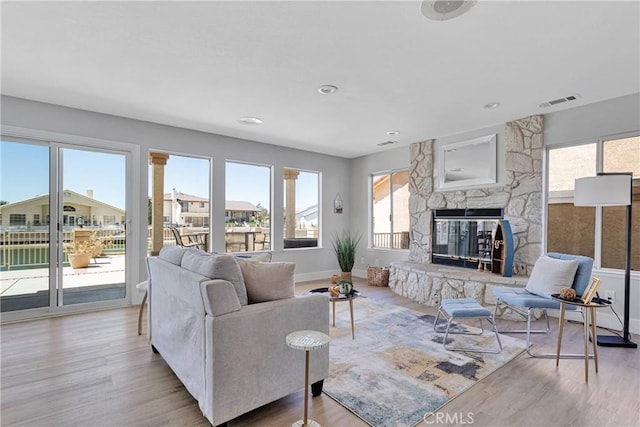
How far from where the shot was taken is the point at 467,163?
4922mm

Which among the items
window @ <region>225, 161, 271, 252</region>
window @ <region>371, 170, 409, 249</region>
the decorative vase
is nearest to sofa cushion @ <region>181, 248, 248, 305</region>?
the decorative vase

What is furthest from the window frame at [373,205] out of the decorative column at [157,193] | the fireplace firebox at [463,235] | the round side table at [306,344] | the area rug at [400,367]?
the round side table at [306,344]

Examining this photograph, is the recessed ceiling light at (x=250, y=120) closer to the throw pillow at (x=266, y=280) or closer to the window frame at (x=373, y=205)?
the throw pillow at (x=266, y=280)

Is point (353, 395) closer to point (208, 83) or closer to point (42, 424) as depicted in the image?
point (42, 424)

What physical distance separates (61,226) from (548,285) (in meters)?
5.69

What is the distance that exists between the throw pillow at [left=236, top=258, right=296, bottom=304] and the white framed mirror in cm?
384

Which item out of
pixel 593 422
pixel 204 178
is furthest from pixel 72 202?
pixel 593 422

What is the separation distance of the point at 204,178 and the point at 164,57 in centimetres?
266

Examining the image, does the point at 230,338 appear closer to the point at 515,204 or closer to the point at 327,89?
the point at 327,89

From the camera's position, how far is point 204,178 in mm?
5168

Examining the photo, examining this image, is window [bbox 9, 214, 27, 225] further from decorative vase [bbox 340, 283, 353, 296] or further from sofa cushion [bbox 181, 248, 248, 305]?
decorative vase [bbox 340, 283, 353, 296]

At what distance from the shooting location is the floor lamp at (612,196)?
117 inches

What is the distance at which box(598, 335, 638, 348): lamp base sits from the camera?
9.86 feet

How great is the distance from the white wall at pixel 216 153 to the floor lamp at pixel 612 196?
14.2 feet
